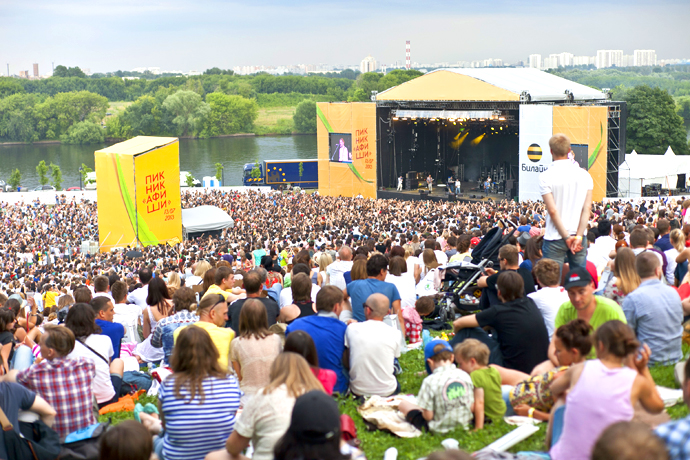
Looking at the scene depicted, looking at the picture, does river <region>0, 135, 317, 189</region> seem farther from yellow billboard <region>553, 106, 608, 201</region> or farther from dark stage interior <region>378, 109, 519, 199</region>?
yellow billboard <region>553, 106, 608, 201</region>

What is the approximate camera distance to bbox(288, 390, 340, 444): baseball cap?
9.32ft

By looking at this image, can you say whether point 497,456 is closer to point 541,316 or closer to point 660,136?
point 541,316

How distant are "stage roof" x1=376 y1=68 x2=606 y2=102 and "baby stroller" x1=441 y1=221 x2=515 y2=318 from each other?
20070 millimetres

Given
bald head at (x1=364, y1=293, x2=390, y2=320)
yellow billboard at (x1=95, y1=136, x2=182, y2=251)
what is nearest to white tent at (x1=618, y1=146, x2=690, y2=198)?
yellow billboard at (x1=95, y1=136, x2=182, y2=251)

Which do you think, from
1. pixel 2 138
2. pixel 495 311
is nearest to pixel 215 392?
pixel 495 311

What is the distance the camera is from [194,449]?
3.75 meters

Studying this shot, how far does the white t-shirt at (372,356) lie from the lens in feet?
15.9

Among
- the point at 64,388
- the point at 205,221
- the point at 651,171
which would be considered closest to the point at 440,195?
the point at 651,171

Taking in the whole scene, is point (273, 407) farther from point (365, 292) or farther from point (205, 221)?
point (205, 221)

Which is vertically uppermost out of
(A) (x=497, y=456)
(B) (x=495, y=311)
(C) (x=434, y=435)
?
(B) (x=495, y=311)

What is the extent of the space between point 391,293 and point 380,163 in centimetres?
2580

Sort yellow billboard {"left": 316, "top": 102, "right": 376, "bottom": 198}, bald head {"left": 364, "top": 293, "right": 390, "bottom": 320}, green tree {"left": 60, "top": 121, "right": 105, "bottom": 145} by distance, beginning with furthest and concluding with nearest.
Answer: green tree {"left": 60, "top": 121, "right": 105, "bottom": 145} → yellow billboard {"left": 316, "top": 102, "right": 376, "bottom": 198} → bald head {"left": 364, "top": 293, "right": 390, "bottom": 320}

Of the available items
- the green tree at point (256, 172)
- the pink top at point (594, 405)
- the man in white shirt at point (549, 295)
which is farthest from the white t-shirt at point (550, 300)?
the green tree at point (256, 172)

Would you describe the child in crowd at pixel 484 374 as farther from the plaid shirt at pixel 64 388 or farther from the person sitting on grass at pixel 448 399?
the plaid shirt at pixel 64 388
